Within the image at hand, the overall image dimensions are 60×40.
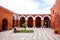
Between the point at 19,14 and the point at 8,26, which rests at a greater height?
the point at 19,14

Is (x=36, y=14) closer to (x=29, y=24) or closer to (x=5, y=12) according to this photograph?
(x=29, y=24)

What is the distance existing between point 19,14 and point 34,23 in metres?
4.80

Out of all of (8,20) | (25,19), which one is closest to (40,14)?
(25,19)

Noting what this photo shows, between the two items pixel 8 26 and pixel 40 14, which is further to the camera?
pixel 40 14

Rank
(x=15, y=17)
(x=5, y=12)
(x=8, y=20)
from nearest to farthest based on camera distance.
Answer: (x=5, y=12), (x=8, y=20), (x=15, y=17)

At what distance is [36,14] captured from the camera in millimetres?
34344

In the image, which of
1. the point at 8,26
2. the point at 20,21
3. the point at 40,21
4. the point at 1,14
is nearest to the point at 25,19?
the point at 20,21

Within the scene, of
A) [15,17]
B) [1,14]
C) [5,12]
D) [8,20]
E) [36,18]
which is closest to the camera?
[1,14]

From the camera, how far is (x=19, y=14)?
115ft

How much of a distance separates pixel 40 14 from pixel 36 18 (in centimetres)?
260

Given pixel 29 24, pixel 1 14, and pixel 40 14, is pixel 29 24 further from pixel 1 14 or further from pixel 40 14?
pixel 1 14

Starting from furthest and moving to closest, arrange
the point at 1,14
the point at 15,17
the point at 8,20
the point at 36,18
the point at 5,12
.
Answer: the point at 36,18, the point at 15,17, the point at 8,20, the point at 5,12, the point at 1,14

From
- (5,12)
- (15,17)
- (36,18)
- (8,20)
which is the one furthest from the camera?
(36,18)

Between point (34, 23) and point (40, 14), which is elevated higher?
point (40, 14)
